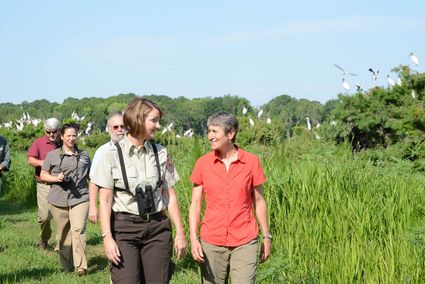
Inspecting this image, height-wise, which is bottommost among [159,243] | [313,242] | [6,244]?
[6,244]

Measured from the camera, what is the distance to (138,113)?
414 centimetres

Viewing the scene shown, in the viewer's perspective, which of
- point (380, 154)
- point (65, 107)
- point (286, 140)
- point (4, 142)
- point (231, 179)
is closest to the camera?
point (231, 179)

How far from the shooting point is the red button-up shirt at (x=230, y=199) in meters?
4.62

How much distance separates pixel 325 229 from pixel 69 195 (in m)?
3.00

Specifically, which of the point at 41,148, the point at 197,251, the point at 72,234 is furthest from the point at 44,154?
the point at 197,251

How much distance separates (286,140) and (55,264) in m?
3.39

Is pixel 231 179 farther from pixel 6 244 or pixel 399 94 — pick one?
pixel 399 94

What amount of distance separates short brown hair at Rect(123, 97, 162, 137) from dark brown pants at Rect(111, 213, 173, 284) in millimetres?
563

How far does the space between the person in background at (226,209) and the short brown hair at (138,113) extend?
1.93 feet

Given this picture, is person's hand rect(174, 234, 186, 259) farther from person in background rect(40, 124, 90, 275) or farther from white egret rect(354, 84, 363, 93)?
white egret rect(354, 84, 363, 93)

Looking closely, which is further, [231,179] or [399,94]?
Result: [399,94]

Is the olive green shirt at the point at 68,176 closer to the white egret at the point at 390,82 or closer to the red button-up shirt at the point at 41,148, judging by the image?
the red button-up shirt at the point at 41,148

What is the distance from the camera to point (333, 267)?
16.4 feet

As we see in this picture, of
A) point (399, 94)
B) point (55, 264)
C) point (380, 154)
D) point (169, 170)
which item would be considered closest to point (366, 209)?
point (169, 170)
